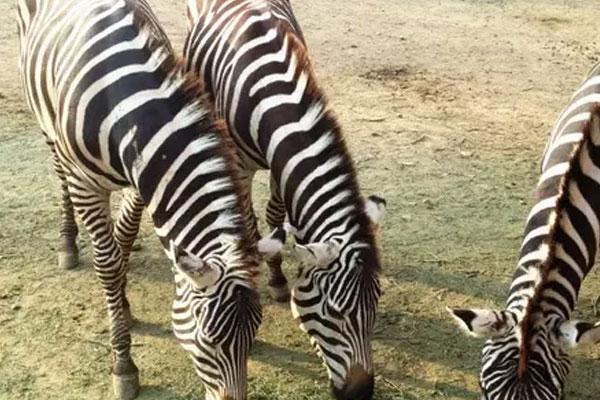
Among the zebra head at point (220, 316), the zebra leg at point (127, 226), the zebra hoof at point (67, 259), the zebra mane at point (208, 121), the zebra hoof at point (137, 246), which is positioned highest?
the zebra mane at point (208, 121)

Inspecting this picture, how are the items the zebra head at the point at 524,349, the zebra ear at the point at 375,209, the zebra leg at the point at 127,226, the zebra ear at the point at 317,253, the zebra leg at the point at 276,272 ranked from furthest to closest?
1. the zebra leg at the point at 276,272
2. the zebra leg at the point at 127,226
3. the zebra ear at the point at 375,209
4. the zebra ear at the point at 317,253
5. the zebra head at the point at 524,349

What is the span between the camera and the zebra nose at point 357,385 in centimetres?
482

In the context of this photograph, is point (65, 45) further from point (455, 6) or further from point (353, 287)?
point (455, 6)

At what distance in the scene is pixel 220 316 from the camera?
431cm

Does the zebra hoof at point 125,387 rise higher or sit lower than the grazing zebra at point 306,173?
A: lower

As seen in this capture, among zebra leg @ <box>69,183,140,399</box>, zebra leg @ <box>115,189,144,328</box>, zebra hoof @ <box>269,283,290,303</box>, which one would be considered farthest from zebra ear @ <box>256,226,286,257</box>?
zebra hoof @ <box>269,283,290,303</box>

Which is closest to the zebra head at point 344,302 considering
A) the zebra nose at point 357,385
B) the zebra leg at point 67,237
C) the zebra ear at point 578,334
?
the zebra nose at point 357,385

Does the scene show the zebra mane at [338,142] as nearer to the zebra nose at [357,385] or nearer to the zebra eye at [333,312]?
the zebra eye at [333,312]

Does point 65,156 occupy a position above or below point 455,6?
above

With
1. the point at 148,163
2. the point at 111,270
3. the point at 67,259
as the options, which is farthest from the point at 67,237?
the point at 148,163

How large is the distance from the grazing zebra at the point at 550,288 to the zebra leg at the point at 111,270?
2533 mm

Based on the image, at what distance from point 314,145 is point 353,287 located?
100 centimetres

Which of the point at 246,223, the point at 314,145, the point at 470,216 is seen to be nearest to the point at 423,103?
the point at 470,216

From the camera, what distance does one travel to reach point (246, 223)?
456 centimetres
